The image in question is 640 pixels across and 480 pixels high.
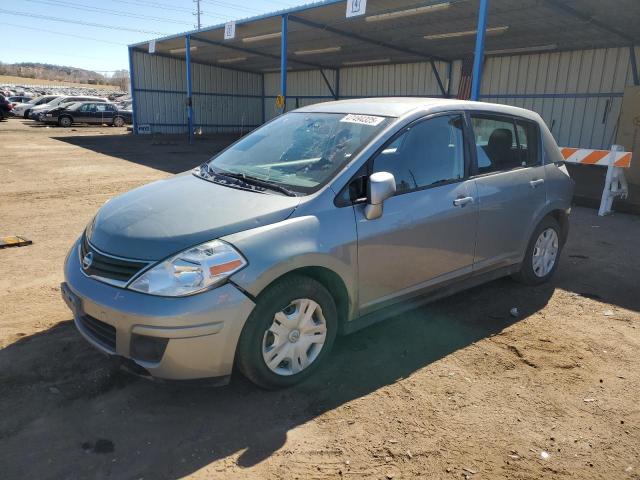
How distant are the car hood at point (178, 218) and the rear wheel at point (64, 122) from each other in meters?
28.1

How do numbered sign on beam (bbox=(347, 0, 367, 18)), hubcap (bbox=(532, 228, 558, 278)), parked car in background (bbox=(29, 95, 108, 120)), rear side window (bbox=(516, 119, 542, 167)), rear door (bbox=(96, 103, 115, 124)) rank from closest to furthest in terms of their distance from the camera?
1. rear side window (bbox=(516, 119, 542, 167))
2. hubcap (bbox=(532, 228, 558, 278))
3. numbered sign on beam (bbox=(347, 0, 367, 18))
4. parked car in background (bbox=(29, 95, 108, 120))
5. rear door (bbox=(96, 103, 115, 124))

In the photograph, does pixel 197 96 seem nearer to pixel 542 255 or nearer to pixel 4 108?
pixel 4 108

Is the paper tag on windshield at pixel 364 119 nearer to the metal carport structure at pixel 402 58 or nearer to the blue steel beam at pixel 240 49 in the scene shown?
the metal carport structure at pixel 402 58

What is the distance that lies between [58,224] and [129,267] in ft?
16.5

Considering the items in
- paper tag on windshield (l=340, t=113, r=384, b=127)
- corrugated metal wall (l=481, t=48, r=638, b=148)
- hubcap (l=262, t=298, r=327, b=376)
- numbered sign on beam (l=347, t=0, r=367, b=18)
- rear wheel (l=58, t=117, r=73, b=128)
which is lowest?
hubcap (l=262, t=298, r=327, b=376)

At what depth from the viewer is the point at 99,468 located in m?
2.45

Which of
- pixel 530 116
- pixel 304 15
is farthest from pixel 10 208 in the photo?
pixel 304 15

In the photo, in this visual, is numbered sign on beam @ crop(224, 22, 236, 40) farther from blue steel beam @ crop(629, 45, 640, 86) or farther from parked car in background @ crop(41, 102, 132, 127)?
parked car in background @ crop(41, 102, 132, 127)

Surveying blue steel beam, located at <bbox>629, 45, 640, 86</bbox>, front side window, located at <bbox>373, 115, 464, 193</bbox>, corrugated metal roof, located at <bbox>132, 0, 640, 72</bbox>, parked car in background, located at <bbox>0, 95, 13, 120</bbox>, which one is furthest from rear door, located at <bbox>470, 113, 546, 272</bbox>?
parked car in background, located at <bbox>0, 95, 13, 120</bbox>

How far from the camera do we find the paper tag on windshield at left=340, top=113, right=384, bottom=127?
11.7 feet

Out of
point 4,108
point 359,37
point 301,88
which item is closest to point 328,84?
point 301,88

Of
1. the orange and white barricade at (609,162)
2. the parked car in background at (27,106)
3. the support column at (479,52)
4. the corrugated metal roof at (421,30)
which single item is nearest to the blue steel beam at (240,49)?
the corrugated metal roof at (421,30)

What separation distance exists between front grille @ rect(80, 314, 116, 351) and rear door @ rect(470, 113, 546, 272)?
2.85 m

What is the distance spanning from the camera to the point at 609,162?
8391 mm
